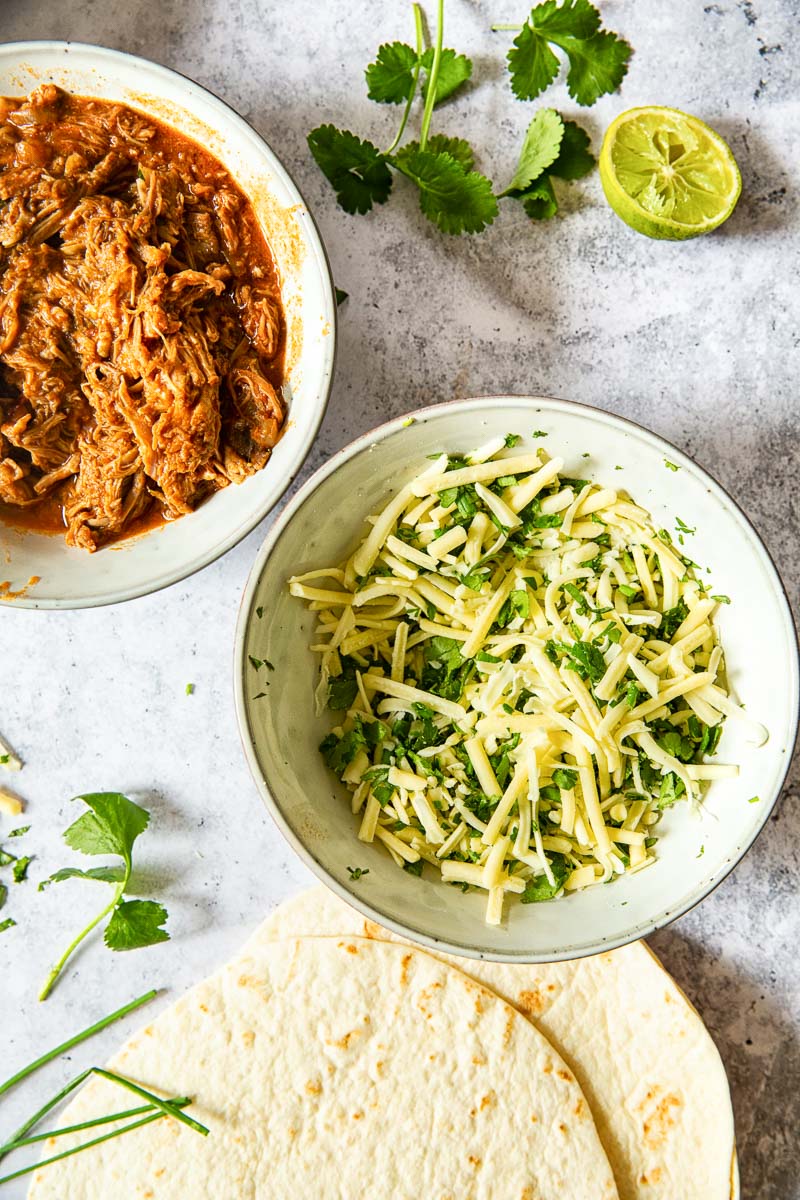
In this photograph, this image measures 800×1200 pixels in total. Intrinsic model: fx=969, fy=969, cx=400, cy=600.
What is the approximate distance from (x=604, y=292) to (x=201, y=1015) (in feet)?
8.29

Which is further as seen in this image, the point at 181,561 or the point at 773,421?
the point at 773,421

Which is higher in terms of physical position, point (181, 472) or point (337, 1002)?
point (181, 472)

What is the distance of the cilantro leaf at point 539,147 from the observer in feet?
9.24

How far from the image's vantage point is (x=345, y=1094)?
2889mm

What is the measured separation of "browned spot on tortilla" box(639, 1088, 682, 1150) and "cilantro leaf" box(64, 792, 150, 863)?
1750 mm

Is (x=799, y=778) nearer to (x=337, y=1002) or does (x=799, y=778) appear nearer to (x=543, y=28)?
(x=337, y=1002)

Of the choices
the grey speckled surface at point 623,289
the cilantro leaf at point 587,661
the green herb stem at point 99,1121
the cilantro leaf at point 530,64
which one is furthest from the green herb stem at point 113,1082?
the cilantro leaf at point 530,64

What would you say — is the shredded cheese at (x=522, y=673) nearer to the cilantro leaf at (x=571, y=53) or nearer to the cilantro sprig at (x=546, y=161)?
the cilantro sprig at (x=546, y=161)

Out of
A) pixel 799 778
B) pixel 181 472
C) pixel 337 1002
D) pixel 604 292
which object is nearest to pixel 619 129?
pixel 604 292

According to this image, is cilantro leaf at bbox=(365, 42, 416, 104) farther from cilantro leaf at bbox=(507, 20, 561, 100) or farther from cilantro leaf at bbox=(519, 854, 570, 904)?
cilantro leaf at bbox=(519, 854, 570, 904)

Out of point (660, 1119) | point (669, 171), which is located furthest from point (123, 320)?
point (660, 1119)

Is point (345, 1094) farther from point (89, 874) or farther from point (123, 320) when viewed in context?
point (123, 320)

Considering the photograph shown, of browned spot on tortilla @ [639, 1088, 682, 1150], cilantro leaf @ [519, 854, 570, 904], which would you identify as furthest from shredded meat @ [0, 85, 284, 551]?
browned spot on tortilla @ [639, 1088, 682, 1150]

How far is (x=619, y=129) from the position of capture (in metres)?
2.83
